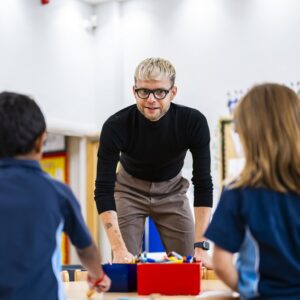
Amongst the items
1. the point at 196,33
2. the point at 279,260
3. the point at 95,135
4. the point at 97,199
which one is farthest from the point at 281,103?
the point at 95,135

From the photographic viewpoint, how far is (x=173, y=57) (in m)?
7.13

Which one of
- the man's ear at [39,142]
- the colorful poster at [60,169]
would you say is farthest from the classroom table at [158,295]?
the colorful poster at [60,169]

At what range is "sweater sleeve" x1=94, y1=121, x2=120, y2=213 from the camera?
2.84 meters

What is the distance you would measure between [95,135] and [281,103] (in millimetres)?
6046

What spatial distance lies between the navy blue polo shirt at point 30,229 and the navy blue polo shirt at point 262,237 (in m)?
0.41

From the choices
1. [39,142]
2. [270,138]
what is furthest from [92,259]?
[270,138]

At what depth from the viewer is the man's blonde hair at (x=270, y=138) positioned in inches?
61.8

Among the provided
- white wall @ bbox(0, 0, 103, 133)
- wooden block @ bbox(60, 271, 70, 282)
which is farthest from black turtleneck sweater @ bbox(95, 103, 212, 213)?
white wall @ bbox(0, 0, 103, 133)

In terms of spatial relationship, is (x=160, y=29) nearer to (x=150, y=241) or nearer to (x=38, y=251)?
(x=150, y=241)

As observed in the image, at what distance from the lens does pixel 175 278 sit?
188 cm

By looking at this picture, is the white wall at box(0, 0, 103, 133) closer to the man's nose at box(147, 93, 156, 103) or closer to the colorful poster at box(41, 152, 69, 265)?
the colorful poster at box(41, 152, 69, 265)

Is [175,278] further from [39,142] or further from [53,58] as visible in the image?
[53,58]

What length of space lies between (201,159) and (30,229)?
5.01 ft

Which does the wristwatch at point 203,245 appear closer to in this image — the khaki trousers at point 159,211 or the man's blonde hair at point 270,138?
the khaki trousers at point 159,211
